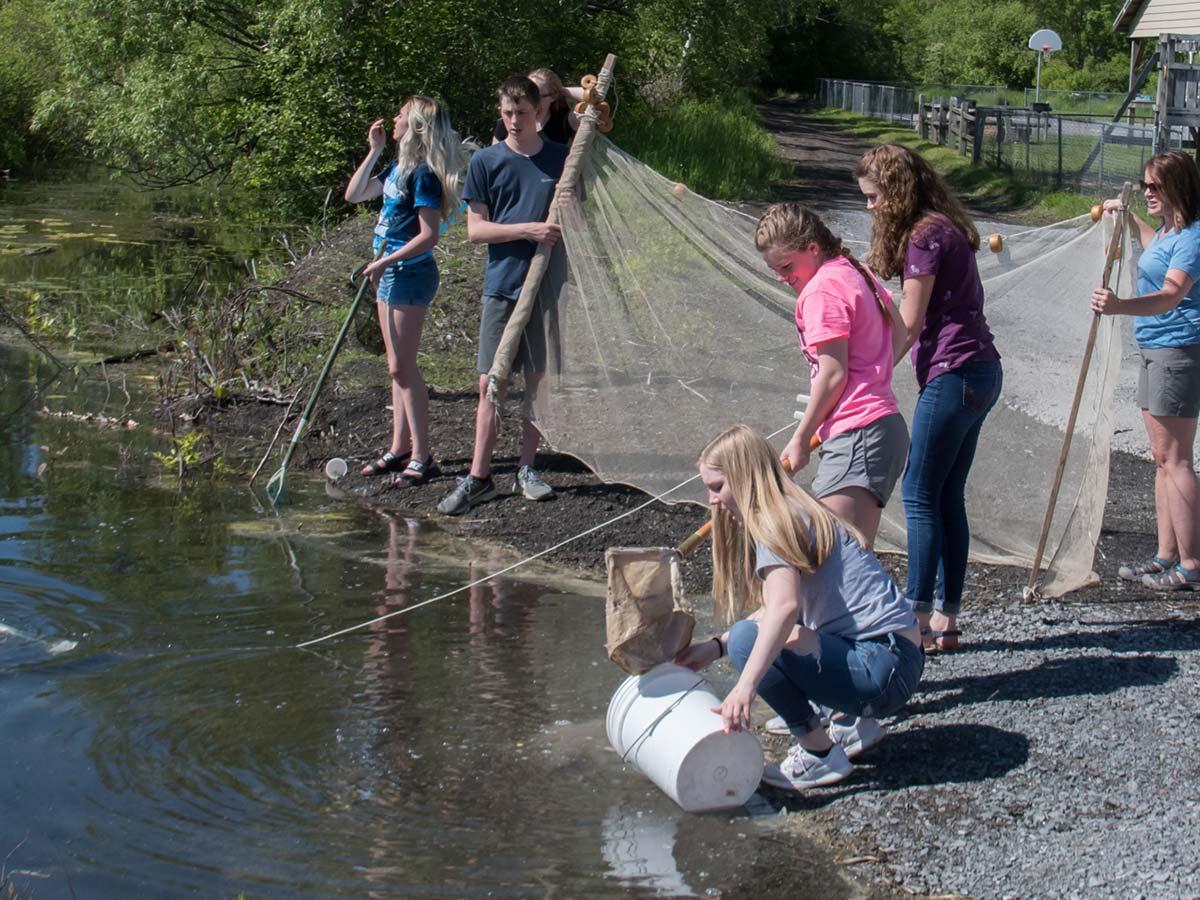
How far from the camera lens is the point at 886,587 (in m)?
4.12

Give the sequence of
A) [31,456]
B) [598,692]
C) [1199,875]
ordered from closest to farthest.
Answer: [1199,875] → [598,692] → [31,456]

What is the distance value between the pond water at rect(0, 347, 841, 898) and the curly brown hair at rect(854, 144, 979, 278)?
6.21 ft

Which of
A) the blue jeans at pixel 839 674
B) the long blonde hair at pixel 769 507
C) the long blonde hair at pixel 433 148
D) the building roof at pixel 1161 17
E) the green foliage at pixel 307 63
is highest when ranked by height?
the building roof at pixel 1161 17

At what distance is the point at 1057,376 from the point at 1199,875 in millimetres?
2971

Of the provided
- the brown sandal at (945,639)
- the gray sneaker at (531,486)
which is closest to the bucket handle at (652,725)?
the brown sandal at (945,639)

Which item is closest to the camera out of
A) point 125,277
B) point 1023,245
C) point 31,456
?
point 1023,245

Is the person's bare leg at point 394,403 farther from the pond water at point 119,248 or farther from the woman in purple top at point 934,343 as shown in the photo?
the pond water at point 119,248

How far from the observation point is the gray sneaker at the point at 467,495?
7.23 meters

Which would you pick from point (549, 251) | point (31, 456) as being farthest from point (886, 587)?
point (31, 456)

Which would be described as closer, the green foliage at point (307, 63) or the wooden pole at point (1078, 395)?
the wooden pole at point (1078, 395)

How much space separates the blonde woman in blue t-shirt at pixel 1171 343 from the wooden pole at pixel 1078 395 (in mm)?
68

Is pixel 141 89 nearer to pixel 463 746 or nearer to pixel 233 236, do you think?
pixel 233 236

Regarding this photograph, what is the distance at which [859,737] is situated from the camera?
4363 millimetres

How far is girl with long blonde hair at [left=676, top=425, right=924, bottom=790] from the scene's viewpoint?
390cm
